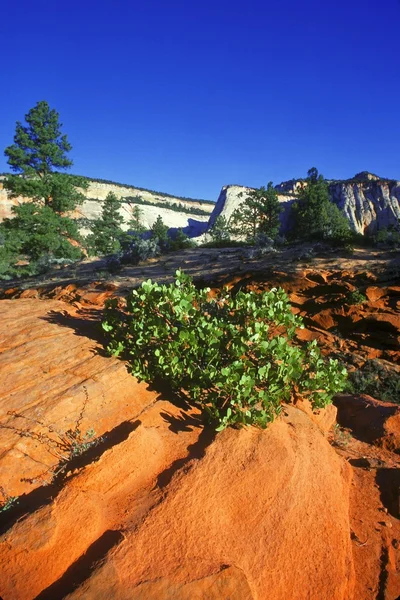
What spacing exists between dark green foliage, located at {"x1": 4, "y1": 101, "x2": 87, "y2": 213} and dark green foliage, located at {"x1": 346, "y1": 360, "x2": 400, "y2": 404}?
19913 mm

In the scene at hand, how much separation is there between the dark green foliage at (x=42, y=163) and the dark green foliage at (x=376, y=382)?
19.9 metres

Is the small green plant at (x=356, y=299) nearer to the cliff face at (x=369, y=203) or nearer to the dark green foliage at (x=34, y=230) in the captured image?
the dark green foliage at (x=34, y=230)

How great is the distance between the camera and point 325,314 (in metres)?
8.66

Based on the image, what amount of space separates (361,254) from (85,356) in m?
12.7

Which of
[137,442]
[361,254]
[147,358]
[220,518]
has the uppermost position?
[361,254]

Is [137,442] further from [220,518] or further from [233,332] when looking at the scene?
[233,332]

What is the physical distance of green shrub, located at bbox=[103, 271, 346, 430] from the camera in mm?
3693

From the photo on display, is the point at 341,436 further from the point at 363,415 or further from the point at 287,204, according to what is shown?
the point at 287,204

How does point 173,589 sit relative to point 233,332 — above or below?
below

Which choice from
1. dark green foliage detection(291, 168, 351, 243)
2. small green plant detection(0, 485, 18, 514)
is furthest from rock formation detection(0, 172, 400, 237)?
small green plant detection(0, 485, 18, 514)

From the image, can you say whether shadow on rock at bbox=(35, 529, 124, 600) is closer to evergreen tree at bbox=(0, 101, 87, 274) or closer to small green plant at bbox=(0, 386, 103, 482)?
small green plant at bbox=(0, 386, 103, 482)

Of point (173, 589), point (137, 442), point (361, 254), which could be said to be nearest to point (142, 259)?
point (361, 254)

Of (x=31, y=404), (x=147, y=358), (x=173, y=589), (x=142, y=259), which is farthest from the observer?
(x=142, y=259)

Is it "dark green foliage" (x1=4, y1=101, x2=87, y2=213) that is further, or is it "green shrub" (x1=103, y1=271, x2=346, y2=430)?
"dark green foliage" (x1=4, y1=101, x2=87, y2=213)
